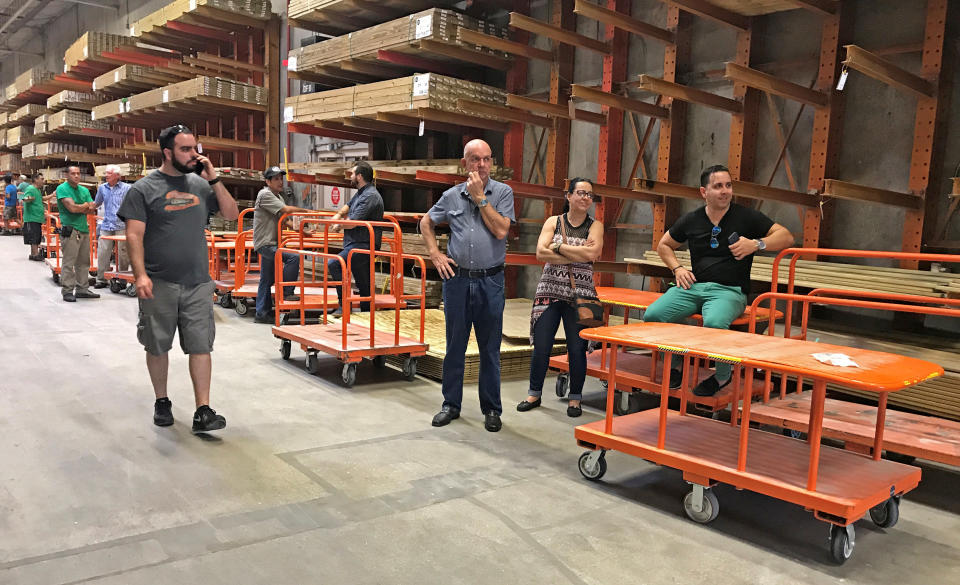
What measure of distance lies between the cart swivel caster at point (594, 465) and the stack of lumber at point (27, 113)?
27.7 m

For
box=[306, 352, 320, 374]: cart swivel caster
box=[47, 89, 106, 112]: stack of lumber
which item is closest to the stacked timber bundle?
box=[47, 89, 106, 112]: stack of lumber

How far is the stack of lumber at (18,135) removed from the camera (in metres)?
27.2

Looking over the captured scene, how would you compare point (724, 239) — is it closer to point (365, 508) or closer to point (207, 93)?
point (365, 508)

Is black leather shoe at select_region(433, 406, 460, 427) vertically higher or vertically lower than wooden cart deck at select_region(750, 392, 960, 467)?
lower

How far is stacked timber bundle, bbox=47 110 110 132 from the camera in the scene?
2150cm

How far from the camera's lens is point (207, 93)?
13875 millimetres

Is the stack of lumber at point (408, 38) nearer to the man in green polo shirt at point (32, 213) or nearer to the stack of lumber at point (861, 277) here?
the stack of lumber at point (861, 277)

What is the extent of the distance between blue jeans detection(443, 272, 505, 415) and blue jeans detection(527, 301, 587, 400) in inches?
22.1

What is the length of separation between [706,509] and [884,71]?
3.90 m

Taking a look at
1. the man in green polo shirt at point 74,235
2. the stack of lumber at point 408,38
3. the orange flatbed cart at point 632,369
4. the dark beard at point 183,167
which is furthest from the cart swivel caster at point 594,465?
the man in green polo shirt at point 74,235

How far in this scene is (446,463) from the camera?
4.46 meters

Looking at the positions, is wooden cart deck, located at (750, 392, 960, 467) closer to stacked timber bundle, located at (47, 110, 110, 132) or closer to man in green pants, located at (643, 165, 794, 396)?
man in green pants, located at (643, 165, 794, 396)

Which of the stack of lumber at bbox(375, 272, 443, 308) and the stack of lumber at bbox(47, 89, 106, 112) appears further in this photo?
the stack of lumber at bbox(47, 89, 106, 112)

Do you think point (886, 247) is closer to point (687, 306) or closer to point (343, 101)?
point (687, 306)
